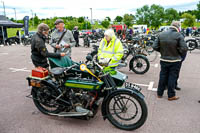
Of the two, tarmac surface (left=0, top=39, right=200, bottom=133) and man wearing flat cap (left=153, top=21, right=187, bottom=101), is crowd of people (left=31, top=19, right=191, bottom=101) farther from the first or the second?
tarmac surface (left=0, top=39, right=200, bottom=133)

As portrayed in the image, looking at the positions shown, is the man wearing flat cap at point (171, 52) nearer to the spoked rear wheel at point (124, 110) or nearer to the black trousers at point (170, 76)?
the black trousers at point (170, 76)

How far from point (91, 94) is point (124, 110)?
0.63m

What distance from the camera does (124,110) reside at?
317 centimetres

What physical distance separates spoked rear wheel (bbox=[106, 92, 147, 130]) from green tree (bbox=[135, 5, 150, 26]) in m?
87.4

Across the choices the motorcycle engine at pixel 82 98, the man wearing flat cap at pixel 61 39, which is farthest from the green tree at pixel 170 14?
the motorcycle engine at pixel 82 98

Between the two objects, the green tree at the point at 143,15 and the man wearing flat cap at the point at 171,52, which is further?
the green tree at the point at 143,15

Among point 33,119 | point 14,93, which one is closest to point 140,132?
point 33,119

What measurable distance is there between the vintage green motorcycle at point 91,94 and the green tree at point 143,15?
87.4m

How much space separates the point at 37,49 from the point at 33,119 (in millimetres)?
1382

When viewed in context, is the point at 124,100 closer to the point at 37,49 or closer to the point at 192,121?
the point at 192,121

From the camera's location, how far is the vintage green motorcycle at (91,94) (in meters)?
3.03

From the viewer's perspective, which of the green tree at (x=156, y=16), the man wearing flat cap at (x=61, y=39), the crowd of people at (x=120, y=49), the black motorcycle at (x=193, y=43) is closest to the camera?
the crowd of people at (x=120, y=49)

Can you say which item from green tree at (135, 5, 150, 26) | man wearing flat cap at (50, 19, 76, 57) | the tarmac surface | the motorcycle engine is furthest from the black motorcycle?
green tree at (135, 5, 150, 26)

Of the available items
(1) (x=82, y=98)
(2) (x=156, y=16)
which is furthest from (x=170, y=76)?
(2) (x=156, y=16)
